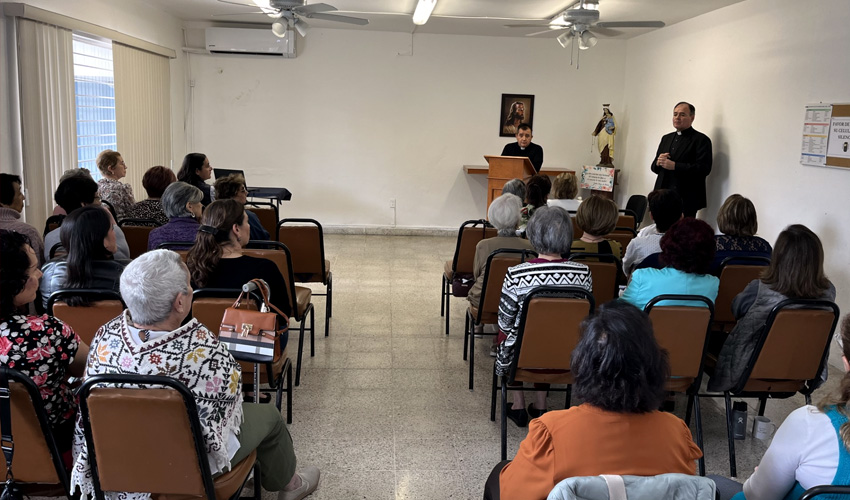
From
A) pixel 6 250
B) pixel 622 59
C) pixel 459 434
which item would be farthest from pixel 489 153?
pixel 6 250

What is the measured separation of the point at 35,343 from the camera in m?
2.03

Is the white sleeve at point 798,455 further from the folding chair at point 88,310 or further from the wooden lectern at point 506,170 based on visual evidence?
the wooden lectern at point 506,170

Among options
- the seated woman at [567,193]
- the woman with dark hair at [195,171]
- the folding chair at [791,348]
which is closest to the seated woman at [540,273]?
the folding chair at [791,348]

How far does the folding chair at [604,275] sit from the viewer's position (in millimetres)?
3635

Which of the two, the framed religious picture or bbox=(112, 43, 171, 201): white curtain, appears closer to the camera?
bbox=(112, 43, 171, 201): white curtain

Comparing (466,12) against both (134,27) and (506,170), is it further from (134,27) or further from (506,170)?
(134,27)

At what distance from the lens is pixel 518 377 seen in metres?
3.06

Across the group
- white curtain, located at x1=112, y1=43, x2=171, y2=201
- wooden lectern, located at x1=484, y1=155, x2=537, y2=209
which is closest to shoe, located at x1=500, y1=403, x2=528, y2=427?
wooden lectern, located at x1=484, y1=155, x2=537, y2=209

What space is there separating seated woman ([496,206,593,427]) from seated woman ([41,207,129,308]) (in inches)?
68.9

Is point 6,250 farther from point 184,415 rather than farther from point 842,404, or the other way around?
point 842,404

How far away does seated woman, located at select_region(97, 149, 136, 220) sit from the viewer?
5.26 m

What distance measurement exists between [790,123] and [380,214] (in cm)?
556

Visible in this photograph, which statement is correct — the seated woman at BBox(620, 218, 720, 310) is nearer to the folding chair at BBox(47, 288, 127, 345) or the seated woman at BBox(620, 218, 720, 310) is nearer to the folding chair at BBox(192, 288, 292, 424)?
the folding chair at BBox(192, 288, 292, 424)

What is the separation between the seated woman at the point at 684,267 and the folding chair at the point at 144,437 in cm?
209
